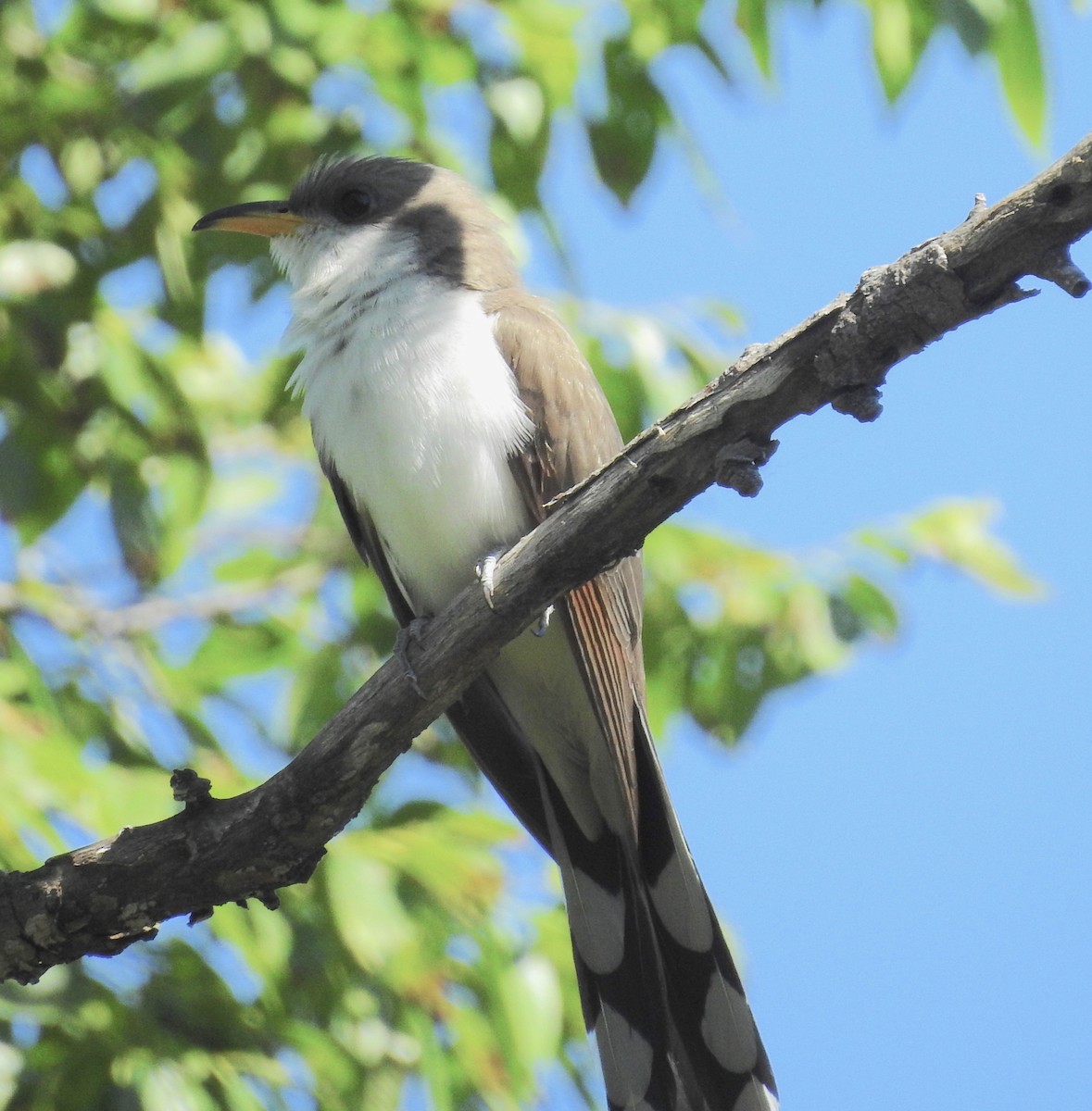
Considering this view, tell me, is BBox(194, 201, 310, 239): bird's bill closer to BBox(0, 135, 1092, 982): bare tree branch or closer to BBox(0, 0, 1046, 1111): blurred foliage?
BBox(0, 0, 1046, 1111): blurred foliage

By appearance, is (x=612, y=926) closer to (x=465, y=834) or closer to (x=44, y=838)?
(x=465, y=834)

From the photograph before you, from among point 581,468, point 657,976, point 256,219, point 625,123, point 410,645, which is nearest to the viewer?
point 410,645

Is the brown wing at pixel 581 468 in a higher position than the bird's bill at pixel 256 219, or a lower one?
lower

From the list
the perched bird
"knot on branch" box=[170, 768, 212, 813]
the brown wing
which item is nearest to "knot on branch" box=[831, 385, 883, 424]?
the brown wing

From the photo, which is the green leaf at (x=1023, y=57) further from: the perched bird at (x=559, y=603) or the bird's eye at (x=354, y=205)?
the bird's eye at (x=354, y=205)

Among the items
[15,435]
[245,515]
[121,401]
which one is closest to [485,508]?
[121,401]

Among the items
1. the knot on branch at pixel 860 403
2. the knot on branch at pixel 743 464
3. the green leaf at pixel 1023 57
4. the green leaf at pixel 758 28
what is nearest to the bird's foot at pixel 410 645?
the knot on branch at pixel 743 464

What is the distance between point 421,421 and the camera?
3623 millimetres

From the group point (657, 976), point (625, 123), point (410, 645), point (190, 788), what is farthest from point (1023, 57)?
point (190, 788)

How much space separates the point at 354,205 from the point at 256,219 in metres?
0.31

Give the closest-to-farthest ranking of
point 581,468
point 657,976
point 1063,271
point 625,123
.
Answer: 1. point 1063,271
2. point 657,976
3. point 581,468
4. point 625,123

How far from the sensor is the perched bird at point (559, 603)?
3418 millimetres

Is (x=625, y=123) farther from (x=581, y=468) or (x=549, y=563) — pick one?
(x=549, y=563)

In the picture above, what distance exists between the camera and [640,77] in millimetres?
4121
